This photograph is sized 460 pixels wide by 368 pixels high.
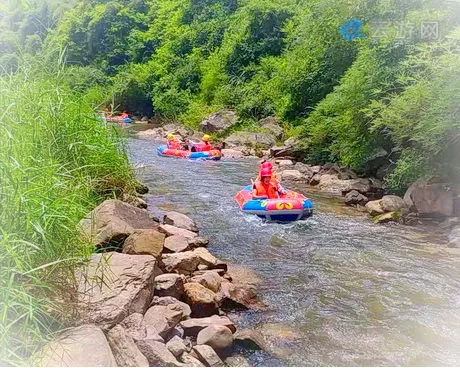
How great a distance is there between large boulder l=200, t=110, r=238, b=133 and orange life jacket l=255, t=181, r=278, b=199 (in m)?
10.9

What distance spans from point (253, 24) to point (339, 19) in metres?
9.19

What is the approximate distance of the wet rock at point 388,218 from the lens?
7.71m

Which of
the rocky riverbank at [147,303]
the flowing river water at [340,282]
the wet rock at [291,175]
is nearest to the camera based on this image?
the rocky riverbank at [147,303]

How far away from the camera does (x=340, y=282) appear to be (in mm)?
5035

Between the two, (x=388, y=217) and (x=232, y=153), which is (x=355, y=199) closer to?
(x=388, y=217)

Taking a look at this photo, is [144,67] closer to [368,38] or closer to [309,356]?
[368,38]

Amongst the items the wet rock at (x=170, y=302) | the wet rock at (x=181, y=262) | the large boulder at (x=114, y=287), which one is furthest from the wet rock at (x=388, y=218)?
the large boulder at (x=114, y=287)

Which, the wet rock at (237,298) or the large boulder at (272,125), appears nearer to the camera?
the wet rock at (237,298)

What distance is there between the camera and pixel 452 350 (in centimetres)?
362

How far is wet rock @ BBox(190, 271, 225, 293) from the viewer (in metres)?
4.33

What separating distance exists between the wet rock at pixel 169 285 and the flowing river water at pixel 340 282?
60 cm

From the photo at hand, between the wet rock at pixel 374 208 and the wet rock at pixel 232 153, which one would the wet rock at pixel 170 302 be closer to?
the wet rock at pixel 374 208

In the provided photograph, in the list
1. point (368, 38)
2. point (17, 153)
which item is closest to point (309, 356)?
point (17, 153)

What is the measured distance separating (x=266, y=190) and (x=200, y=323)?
4.77 meters
